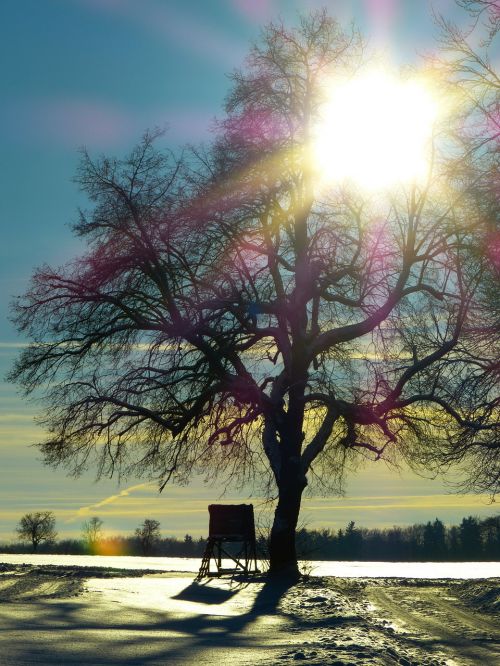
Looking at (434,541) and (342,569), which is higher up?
(434,541)

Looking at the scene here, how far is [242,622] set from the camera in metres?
15.2

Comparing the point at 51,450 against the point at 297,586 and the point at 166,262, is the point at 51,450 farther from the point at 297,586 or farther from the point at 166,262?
the point at 297,586

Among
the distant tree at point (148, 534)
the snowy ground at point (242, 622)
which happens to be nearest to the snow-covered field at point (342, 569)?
the snowy ground at point (242, 622)

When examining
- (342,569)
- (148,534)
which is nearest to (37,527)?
(148,534)

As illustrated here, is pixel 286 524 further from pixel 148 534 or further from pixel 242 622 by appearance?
pixel 148 534

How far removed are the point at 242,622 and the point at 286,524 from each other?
42.4ft

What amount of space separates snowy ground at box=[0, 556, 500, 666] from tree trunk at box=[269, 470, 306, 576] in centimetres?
290

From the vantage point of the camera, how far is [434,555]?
9856 centimetres

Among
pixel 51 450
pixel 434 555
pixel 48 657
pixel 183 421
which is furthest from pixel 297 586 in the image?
pixel 434 555

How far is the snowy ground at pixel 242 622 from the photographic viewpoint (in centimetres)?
1137

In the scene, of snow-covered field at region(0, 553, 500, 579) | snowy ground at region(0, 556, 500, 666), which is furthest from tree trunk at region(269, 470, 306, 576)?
snowy ground at region(0, 556, 500, 666)

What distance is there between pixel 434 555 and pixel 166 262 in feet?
254

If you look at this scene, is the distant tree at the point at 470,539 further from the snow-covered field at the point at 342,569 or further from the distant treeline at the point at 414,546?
the snow-covered field at the point at 342,569

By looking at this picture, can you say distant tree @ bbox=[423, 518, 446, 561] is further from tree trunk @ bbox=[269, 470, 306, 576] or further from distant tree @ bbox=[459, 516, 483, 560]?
tree trunk @ bbox=[269, 470, 306, 576]
